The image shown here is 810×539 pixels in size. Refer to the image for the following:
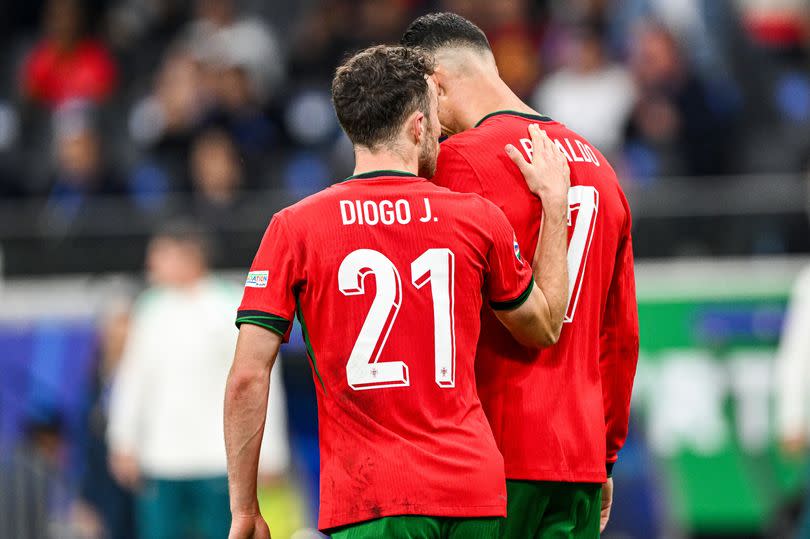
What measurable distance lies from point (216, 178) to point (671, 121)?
3.85m

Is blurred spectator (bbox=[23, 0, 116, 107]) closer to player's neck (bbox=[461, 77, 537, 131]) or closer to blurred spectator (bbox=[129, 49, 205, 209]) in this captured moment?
blurred spectator (bbox=[129, 49, 205, 209])

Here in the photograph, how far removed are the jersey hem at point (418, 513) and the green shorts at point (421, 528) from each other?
0.06 ft

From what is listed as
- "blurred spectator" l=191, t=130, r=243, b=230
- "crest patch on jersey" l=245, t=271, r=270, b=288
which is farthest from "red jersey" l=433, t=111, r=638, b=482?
"blurred spectator" l=191, t=130, r=243, b=230

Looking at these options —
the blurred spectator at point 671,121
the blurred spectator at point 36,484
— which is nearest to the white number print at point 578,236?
the blurred spectator at point 36,484

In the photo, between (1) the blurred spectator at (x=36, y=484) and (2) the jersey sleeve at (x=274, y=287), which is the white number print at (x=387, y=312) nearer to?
(2) the jersey sleeve at (x=274, y=287)

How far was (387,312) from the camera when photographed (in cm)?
414

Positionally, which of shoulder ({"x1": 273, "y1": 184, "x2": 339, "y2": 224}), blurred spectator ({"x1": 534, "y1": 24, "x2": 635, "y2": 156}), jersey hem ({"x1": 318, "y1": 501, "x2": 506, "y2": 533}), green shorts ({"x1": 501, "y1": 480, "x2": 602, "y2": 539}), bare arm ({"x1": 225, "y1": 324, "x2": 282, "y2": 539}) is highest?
blurred spectator ({"x1": 534, "y1": 24, "x2": 635, "y2": 156})

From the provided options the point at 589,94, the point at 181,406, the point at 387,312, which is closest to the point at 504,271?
the point at 387,312

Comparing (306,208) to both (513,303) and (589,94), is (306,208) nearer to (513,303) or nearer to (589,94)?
(513,303)

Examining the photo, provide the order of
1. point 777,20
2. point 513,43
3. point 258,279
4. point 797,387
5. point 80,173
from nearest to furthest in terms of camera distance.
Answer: point 258,279, point 797,387, point 513,43, point 80,173, point 777,20

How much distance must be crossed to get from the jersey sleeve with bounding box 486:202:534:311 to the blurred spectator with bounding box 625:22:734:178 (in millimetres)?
7066

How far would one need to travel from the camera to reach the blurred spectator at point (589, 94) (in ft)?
39.6

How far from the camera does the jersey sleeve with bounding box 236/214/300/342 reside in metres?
4.16

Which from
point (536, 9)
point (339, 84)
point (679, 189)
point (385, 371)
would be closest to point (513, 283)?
point (385, 371)
